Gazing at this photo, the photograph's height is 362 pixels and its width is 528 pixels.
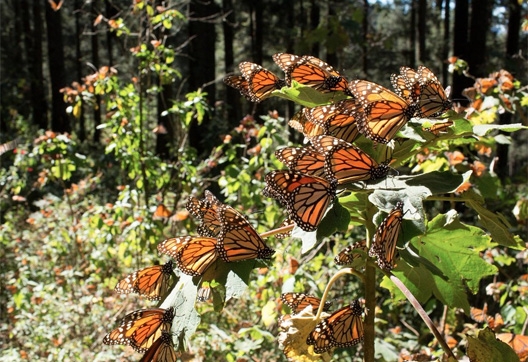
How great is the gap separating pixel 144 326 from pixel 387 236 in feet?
1.59

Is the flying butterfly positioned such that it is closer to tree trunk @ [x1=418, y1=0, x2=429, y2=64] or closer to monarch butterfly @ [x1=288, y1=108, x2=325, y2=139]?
monarch butterfly @ [x1=288, y1=108, x2=325, y2=139]

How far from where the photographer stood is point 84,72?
29.8m

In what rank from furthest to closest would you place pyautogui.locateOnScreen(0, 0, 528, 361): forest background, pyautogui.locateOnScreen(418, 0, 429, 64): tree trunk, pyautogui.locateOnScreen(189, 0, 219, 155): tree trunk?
pyautogui.locateOnScreen(418, 0, 429, 64): tree trunk < pyautogui.locateOnScreen(189, 0, 219, 155): tree trunk < pyautogui.locateOnScreen(0, 0, 528, 361): forest background

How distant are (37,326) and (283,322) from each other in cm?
429

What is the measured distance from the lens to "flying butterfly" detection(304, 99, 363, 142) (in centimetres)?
98

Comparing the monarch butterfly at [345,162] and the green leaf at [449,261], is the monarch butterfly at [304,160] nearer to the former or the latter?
the monarch butterfly at [345,162]

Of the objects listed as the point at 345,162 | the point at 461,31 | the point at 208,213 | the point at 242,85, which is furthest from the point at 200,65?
the point at 345,162

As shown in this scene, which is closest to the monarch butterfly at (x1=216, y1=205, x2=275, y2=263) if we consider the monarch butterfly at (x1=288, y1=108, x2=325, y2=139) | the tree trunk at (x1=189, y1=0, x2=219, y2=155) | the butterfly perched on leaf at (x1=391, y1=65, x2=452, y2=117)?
the monarch butterfly at (x1=288, y1=108, x2=325, y2=139)

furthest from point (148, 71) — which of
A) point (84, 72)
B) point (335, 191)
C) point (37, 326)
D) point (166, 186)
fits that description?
point (84, 72)

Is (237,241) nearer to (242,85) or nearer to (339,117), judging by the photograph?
(339,117)

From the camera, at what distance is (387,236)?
34.9 inches

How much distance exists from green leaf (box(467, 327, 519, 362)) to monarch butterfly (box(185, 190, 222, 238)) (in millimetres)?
521

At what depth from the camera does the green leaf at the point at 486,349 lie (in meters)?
1.04

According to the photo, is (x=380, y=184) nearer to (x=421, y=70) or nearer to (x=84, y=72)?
(x=421, y=70)
